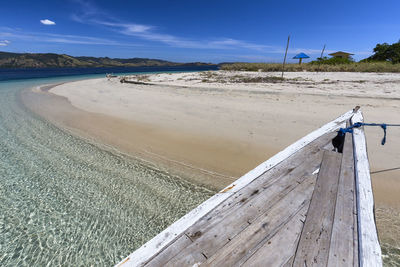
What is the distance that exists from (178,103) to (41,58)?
13161 cm

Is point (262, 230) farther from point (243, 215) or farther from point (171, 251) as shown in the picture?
point (171, 251)

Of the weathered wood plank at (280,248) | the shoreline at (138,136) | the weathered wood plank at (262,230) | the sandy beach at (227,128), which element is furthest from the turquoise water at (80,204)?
the weathered wood plank at (280,248)

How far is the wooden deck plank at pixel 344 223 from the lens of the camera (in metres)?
1.23

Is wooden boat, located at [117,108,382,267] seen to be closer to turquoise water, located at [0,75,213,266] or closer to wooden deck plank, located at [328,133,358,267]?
wooden deck plank, located at [328,133,358,267]

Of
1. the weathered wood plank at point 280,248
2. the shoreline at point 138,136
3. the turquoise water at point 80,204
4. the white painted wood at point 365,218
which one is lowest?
the turquoise water at point 80,204

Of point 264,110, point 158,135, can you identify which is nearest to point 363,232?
point 158,135

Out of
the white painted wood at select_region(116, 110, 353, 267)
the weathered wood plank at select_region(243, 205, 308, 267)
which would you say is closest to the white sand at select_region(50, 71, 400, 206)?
the white painted wood at select_region(116, 110, 353, 267)

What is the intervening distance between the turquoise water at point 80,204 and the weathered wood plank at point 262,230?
182 cm

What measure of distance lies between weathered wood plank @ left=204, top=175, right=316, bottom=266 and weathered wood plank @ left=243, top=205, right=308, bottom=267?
0.03 metres

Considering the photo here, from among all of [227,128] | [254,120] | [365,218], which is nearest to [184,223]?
[365,218]

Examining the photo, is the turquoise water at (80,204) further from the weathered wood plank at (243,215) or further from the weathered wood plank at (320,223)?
the weathered wood plank at (320,223)

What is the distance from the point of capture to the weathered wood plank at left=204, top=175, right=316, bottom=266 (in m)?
1.23

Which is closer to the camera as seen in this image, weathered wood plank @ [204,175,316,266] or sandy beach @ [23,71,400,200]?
weathered wood plank @ [204,175,316,266]

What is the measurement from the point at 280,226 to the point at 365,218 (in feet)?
2.40
